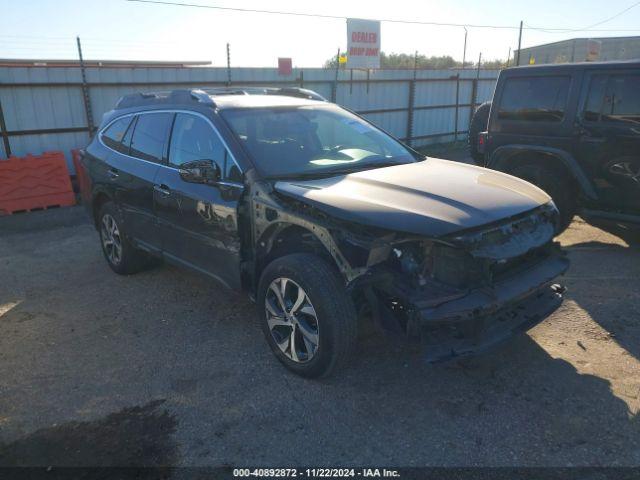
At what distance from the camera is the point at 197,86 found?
11570mm

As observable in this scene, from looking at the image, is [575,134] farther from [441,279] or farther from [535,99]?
[441,279]

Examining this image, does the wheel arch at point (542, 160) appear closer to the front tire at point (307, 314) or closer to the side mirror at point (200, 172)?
the front tire at point (307, 314)

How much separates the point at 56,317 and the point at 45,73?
690 cm

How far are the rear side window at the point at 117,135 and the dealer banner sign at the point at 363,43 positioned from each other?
1084 cm

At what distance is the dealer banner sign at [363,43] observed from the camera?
15266 millimetres

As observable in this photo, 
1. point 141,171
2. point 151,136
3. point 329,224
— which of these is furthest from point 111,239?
point 329,224

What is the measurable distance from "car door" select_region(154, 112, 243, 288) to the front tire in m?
0.45

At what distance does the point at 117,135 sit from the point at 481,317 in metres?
4.03

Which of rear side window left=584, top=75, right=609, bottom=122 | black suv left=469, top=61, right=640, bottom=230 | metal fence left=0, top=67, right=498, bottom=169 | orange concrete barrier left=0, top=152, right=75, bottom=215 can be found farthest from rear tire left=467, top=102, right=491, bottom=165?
orange concrete barrier left=0, top=152, right=75, bottom=215

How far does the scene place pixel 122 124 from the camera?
513 centimetres

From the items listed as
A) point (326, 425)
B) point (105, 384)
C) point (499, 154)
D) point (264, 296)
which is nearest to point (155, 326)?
point (105, 384)

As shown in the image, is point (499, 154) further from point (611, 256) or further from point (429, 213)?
point (429, 213)

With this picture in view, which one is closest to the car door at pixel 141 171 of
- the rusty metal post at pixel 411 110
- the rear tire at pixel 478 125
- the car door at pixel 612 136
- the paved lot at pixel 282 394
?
the paved lot at pixel 282 394

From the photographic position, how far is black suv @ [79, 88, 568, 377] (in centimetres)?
288
